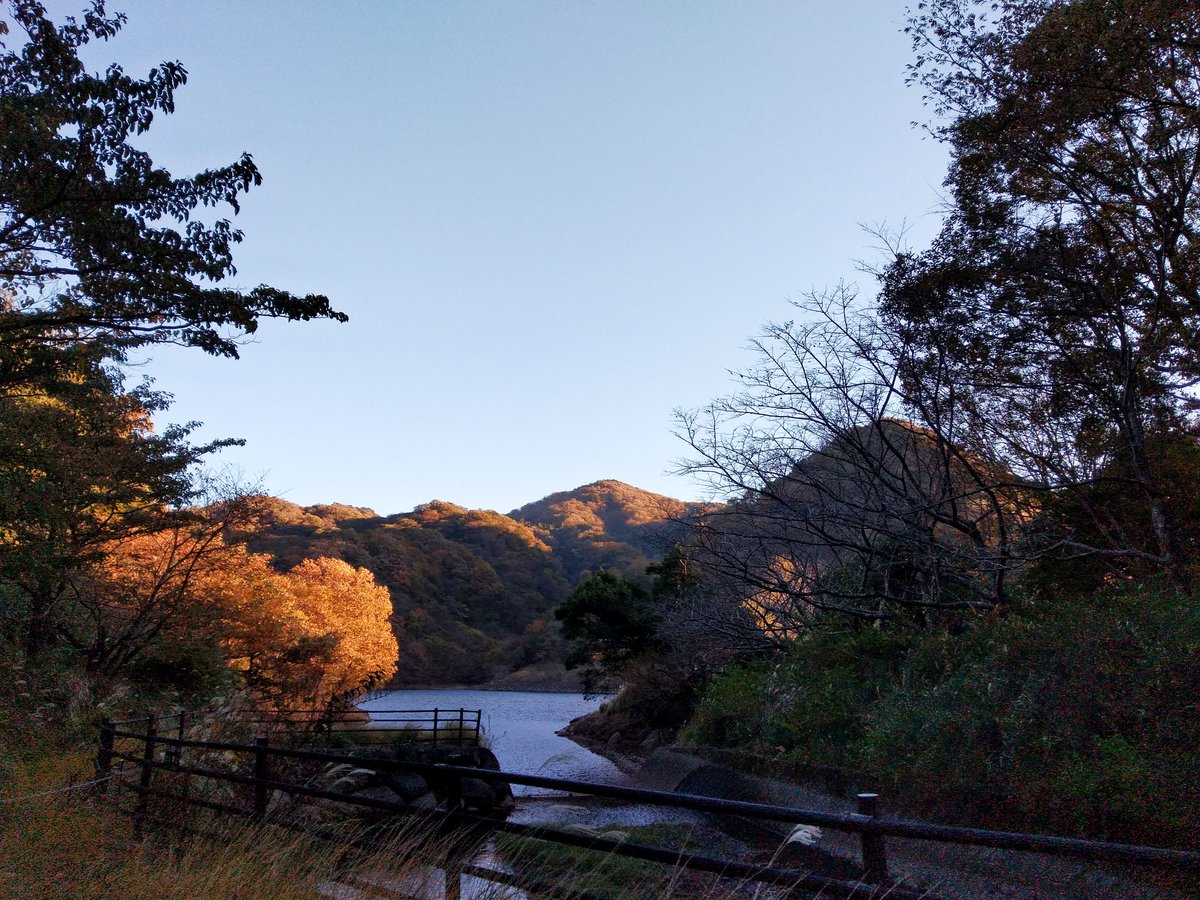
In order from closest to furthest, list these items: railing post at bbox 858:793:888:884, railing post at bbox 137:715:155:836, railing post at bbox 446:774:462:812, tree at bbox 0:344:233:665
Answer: railing post at bbox 858:793:888:884
railing post at bbox 446:774:462:812
railing post at bbox 137:715:155:836
tree at bbox 0:344:233:665

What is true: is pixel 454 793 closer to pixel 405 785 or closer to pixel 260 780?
pixel 260 780

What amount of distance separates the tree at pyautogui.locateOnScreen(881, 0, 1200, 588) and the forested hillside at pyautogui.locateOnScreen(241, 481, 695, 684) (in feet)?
186

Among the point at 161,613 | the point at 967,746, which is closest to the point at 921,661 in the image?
the point at 967,746

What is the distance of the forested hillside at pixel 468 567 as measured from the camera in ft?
269

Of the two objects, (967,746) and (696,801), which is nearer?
(696,801)

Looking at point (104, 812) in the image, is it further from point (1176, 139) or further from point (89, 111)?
point (1176, 139)

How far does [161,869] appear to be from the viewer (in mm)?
4242

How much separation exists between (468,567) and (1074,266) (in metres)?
85.7

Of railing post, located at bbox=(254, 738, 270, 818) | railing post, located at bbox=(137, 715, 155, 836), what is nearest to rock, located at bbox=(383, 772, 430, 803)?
railing post, located at bbox=(137, 715, 155, 836)

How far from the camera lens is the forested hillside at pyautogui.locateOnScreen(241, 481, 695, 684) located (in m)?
82.1

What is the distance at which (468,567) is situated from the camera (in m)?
93.2

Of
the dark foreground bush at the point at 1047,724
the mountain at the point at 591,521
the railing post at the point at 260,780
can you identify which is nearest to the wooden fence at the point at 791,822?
the railing post at the point at 260,780

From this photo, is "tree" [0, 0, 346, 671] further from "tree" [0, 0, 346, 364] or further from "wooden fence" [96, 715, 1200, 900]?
"wooden fence" [96, 715, 1200, 900]

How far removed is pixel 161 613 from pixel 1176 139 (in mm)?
18860
